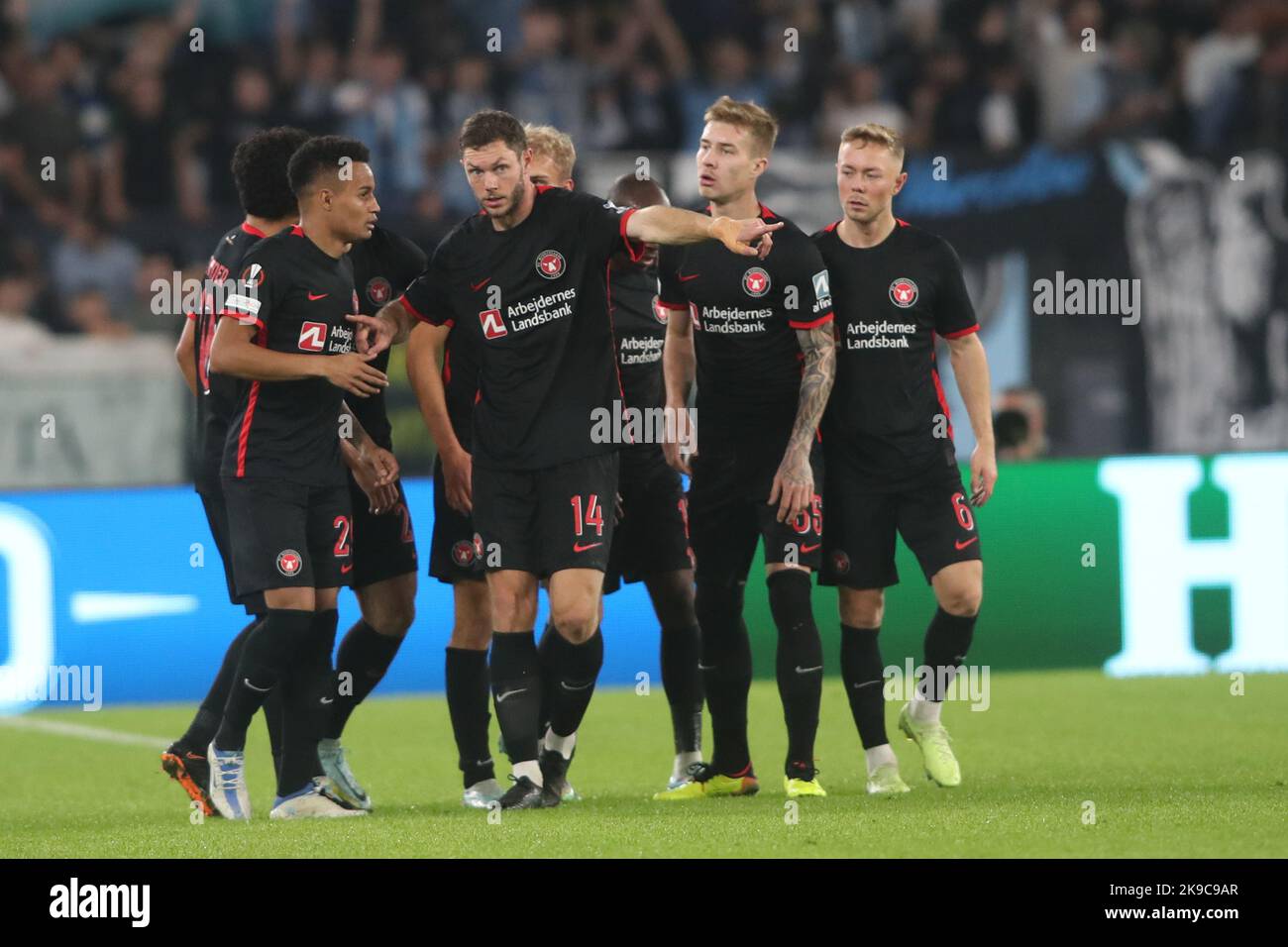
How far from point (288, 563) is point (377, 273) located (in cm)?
113

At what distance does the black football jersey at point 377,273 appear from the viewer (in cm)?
694

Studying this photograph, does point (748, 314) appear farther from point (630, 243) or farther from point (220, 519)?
point (220, 519)

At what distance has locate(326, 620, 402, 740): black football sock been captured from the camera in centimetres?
716

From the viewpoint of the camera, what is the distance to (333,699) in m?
7.08

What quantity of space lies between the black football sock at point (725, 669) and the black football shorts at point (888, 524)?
337 mm

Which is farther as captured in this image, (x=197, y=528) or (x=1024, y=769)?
(x=197, y=528)

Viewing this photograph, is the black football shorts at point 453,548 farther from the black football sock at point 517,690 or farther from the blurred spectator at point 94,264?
the blurred spectator at point 94,264

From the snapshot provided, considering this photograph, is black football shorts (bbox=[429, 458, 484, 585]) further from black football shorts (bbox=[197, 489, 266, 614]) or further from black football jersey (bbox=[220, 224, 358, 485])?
black football shorts (bbox=[197, 489, 266, 614])

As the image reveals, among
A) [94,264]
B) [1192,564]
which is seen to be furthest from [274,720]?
[94,264]

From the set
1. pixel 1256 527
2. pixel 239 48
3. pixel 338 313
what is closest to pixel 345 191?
pixel 338 313

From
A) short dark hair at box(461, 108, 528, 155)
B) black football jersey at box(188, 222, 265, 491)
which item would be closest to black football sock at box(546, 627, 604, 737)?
black football jersey at box(188, 222, 265, 491)

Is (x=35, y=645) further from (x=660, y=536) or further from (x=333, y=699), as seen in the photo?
(x=660, y=536)

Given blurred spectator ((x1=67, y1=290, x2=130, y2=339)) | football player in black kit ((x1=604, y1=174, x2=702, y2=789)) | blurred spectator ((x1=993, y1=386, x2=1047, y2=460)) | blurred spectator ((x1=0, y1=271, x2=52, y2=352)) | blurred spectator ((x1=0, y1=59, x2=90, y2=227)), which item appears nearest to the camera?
football player in black kit ((x1=604, y1=174, x2=702, y2=789))

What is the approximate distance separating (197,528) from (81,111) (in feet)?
20.4
